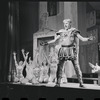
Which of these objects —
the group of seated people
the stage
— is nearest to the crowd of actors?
the group of seated people

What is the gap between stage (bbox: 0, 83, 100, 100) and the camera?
2697 millimetres

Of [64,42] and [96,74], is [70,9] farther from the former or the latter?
[96,74]

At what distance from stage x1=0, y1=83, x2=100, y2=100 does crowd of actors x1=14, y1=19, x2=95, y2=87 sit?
0.33ft

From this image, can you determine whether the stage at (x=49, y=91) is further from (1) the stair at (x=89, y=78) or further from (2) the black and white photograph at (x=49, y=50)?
(1) the stair at (x=89, y=78)

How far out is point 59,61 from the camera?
115 inches

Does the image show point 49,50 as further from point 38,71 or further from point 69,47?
point 69,47

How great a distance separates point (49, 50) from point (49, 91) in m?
0.67

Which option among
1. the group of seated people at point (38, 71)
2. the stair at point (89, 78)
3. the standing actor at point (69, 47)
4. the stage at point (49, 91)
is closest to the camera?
the stage at point (49, 91)

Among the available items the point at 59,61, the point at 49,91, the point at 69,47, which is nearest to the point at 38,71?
the point at 49,91

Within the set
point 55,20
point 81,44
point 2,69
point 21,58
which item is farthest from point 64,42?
point 2,69

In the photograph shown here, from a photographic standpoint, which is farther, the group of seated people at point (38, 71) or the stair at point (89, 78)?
the group of seated people at point (38, 71)

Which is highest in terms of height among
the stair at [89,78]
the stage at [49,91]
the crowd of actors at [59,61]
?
the crowd of actors at [59,61]

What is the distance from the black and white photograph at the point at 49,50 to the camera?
9.39 ft

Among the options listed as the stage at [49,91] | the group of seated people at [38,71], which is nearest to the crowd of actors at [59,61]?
the group of seated people at [38,71]
